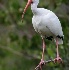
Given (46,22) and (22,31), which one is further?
(22,31)

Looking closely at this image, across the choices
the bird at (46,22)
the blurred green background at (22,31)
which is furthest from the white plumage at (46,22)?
the blurred green background at (22,31)

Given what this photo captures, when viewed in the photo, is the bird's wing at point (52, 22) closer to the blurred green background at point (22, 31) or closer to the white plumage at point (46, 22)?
the white plumage at point (46, 22)

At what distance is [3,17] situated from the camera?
12453 mm

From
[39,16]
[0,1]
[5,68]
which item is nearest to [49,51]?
[39,16]

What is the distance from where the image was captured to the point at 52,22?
573cm

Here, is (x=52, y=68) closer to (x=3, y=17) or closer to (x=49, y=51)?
(x=49, y=51)

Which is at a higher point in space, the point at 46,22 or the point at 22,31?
the point at 22,31

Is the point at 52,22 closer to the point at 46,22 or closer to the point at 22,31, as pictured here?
the point at 46,22

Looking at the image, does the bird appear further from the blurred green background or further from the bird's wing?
the blurred green background

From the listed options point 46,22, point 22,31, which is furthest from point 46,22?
point 22,31

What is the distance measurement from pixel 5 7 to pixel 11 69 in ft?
6.14

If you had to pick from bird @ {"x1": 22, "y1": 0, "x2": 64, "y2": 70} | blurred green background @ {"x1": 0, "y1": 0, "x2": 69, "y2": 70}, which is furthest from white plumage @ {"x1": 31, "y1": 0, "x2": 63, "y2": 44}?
blurred green background @ {"x1": 0, "y1": 0, "x2": 69, "y2": 70}

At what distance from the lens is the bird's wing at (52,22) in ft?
18.6

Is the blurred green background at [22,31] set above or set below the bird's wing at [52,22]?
above
